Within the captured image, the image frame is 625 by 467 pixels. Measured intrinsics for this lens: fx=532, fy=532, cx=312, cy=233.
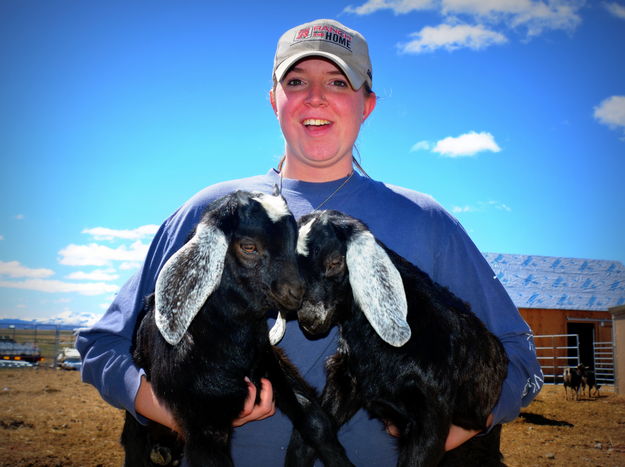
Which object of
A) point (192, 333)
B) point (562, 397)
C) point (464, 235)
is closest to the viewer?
point (192, 333)

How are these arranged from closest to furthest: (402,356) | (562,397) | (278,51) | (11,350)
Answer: (402,356), (278,51), (562,397), (11,350)

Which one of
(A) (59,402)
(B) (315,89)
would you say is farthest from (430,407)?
(A) (59,402)

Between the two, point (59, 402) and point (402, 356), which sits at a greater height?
point (402, 356)

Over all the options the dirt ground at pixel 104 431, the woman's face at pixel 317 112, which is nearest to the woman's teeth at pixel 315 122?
the woman's face at pixel 317 112

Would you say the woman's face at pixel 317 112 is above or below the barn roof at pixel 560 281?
above

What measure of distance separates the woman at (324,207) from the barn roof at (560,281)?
66.4 feet

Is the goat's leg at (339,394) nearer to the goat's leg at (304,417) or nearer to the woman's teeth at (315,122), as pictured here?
the goat's leg at (304,417)

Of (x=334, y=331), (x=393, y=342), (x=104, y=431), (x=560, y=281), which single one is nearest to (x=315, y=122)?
(x=334, y=331)

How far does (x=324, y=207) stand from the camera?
276 centimetres

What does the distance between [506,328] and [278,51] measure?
6.17 ft

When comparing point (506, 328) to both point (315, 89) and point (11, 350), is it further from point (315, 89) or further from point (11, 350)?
point (11, 350)

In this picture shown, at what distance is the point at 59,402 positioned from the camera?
1166 cm

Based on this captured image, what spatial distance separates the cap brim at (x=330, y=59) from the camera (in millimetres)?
2684

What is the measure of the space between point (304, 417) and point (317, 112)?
1.47 m
